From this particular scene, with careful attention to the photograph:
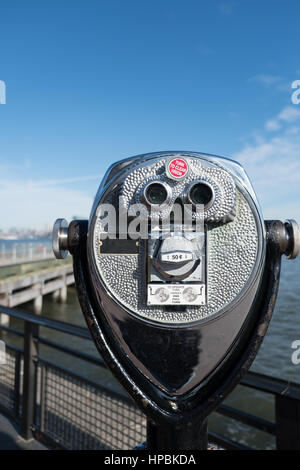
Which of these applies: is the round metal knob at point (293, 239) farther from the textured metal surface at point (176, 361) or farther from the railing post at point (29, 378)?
the railing post at point (29, 378)

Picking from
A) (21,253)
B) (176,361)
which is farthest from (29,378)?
(21,253)

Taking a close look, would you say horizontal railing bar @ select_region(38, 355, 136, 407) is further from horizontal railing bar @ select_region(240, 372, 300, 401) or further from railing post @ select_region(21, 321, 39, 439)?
horizontal railing bar @ select_region(240, 372, 300, 401)

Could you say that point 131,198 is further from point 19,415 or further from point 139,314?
point 19,415

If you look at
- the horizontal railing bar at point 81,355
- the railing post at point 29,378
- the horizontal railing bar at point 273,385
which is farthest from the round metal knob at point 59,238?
the railing post at point 29,378

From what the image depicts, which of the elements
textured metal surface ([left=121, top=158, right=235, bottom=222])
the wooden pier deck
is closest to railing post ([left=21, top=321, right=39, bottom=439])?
textured metal surface ([left=121, top=158, right=235, bottom=222])

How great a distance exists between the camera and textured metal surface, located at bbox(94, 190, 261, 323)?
776 millimetres

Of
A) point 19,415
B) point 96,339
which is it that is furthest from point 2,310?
point 96,339

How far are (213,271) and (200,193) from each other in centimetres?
16

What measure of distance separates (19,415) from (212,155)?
207 cm

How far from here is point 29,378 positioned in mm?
2115

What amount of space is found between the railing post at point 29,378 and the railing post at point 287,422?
54.0 inches

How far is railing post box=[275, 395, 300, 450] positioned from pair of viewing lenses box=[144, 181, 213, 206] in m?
0.67

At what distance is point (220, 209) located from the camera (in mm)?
770
